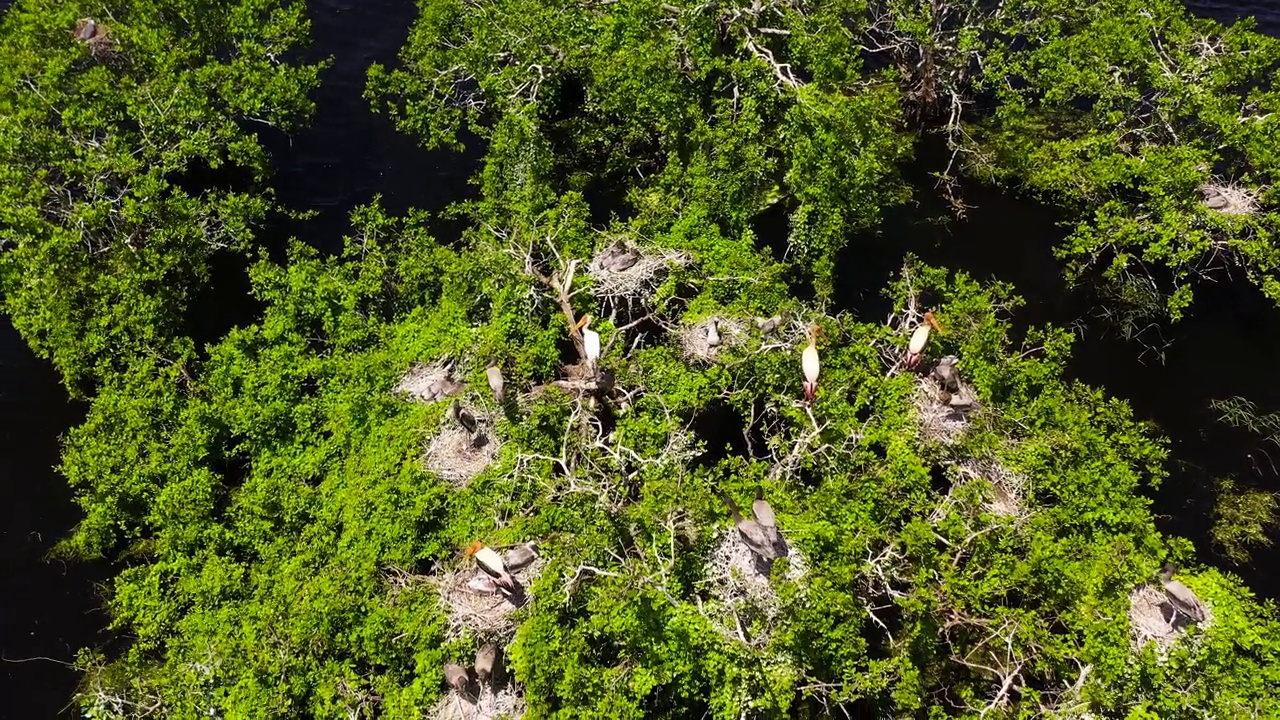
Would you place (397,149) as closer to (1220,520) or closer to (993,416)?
(993,416)

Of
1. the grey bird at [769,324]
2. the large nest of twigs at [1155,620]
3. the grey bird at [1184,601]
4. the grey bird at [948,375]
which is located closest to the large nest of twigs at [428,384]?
the grey bird at [769,324]

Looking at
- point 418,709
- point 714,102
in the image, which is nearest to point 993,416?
point 714,102

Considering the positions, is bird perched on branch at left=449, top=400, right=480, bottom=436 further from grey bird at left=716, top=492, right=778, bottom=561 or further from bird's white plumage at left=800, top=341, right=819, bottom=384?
bird's white plumage at left=800, top=341, right=819, bottom=384

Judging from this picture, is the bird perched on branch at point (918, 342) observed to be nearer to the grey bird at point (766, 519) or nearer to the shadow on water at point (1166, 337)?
the shadow on water at point (1166, 337)

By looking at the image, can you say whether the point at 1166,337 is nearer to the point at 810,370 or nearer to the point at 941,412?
the point at 941,412

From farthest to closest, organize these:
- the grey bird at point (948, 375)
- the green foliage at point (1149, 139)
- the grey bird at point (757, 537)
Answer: the green foliage at point (1149, 139) → the grey bird at point (948, 375) → the grey bird at point (757, 537)

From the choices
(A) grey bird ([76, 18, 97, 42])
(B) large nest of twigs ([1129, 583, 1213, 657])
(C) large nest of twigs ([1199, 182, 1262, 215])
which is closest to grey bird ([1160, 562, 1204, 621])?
(B) large nest of twigs ([1129, 583, 1213, 657])
